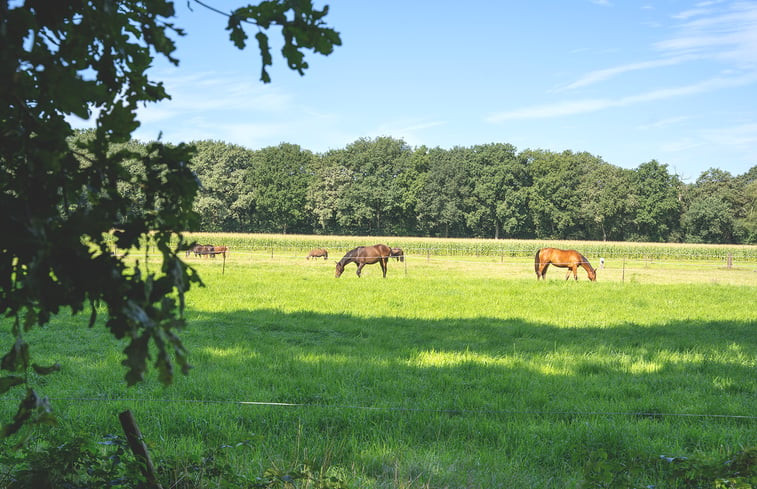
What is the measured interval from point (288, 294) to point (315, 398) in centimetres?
1002

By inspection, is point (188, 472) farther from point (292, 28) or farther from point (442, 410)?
point (442, 410)

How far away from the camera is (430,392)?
635 cm

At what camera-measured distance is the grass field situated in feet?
13.9

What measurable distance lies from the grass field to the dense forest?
72.0 meters

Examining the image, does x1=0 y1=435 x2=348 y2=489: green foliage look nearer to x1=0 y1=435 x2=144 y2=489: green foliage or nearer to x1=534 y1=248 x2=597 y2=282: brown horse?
x1=0 y1=435 x2=144 y2=489: green foliage

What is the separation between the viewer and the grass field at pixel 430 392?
4.25m

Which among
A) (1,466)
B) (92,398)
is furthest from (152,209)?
(92,398)

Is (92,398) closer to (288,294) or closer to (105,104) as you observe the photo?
(105,104)

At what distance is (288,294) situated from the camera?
1586cm

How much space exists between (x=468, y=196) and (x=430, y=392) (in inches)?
3198

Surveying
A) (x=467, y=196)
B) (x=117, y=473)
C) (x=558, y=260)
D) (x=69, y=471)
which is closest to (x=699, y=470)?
(x=117, y=473)

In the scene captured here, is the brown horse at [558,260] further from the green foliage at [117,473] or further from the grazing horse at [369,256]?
the green foliage at [117,473]

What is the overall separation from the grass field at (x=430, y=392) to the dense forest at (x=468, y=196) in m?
72.0

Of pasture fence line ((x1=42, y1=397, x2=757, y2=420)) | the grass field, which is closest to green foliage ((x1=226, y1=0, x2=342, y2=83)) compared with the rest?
the grass field
